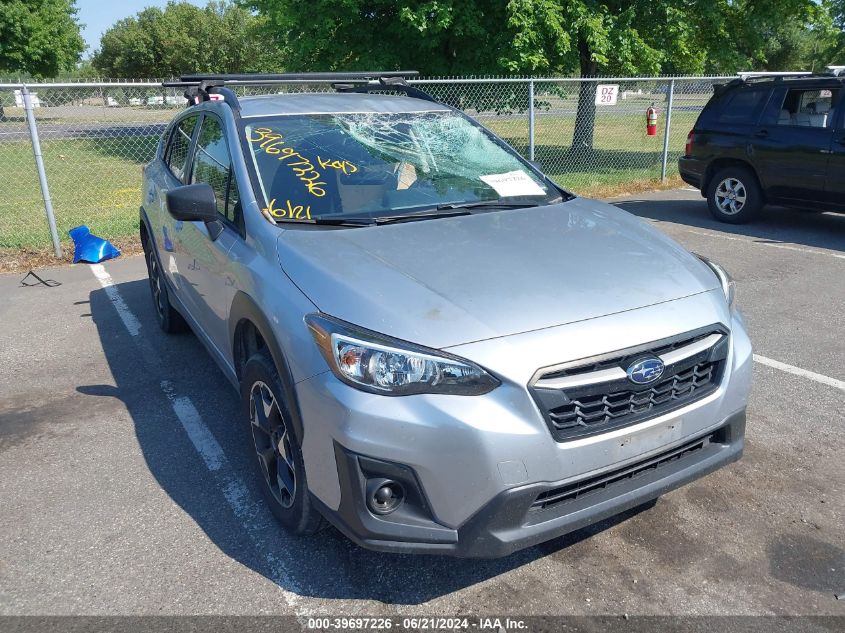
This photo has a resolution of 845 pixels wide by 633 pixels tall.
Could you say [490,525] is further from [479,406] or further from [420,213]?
[420,213]

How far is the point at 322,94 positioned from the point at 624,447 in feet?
10.1

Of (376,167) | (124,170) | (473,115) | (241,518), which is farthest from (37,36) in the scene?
(241,518)

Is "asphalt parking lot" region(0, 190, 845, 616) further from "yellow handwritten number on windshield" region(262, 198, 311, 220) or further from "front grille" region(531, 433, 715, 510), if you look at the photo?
"yellow handwritten number on windshield" region(262, 198, 311, 220)

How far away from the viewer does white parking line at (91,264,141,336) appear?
5.89 m

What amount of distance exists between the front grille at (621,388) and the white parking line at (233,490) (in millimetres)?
1199

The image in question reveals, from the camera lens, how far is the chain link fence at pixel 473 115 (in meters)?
11.2

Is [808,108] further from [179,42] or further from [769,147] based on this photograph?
[179,42]

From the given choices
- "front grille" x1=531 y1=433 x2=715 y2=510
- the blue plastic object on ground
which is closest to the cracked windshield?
"front grille" x1=531 y1=433 x2=715 y2=510

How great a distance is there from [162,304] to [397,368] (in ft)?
12.3

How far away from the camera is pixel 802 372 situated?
4.67 meters

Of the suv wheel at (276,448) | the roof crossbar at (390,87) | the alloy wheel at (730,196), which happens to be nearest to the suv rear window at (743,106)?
the alloy wheel at (730,196)

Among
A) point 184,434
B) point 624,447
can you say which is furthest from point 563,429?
point 184,434

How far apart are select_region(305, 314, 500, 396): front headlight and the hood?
0.17 feet

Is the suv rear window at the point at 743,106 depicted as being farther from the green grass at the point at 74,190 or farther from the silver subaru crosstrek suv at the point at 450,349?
the green grass at the point at 74,190
